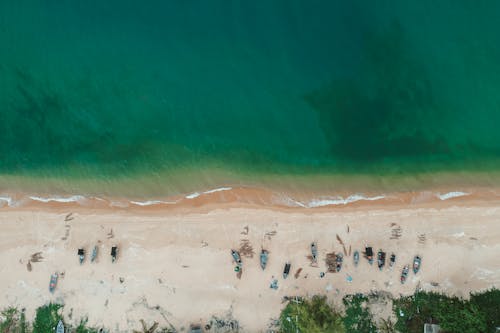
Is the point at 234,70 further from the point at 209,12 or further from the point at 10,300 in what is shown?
the point at 10,300

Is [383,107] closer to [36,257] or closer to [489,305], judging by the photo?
[489,305]

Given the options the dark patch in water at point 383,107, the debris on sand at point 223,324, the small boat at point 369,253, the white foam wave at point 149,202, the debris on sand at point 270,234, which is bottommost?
the debris on sand at point 223,324

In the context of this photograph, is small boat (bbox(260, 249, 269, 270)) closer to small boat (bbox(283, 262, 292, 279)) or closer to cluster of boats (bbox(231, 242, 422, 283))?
cluster of boats (bbox(231, 242, 422, 283))

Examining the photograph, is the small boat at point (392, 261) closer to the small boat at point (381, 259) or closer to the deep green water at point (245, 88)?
the small boat at point (381, 259)

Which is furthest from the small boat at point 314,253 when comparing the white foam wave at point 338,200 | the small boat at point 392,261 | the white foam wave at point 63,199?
the white foam wave at point 63,199

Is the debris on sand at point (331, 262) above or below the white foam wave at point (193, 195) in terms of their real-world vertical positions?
below

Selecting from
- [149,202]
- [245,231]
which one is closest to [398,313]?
[245,231]

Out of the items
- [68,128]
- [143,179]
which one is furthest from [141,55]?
[143,179]
